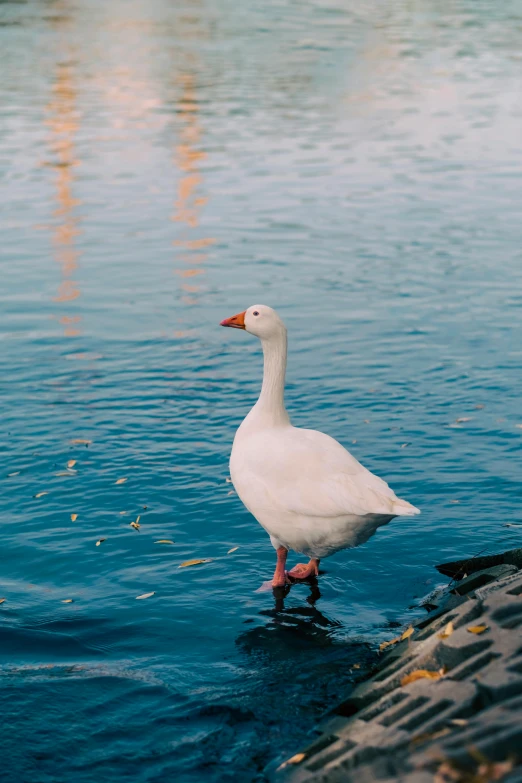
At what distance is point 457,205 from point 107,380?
423 inches

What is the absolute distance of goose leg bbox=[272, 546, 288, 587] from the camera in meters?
8.92

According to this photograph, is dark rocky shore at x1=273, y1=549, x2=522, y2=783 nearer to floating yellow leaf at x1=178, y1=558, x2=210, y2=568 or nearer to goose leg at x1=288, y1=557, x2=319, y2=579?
goose leg at x1=288, y1=557, x2=319, y2=579

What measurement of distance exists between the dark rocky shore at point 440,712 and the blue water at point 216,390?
1.86 ft

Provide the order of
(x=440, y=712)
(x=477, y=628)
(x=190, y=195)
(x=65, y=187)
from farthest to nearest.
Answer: (x=65, y=187) → (x=190, y=195) → (x=477, y=628) → (x=440, y=712)

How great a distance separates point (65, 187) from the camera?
2416 centimetres

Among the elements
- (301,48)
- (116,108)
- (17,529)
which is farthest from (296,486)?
(301,48)

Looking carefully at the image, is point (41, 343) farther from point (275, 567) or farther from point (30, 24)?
point (30, 24)

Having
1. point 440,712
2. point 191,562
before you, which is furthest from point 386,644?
point 440,712

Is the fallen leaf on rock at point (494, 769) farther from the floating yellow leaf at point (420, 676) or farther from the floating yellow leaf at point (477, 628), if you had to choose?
the floating yellow leaf at point (477, 628)

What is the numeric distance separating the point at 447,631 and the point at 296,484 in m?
2.13

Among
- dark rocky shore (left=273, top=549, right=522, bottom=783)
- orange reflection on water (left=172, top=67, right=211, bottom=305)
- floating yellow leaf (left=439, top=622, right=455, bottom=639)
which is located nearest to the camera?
dark rocky shore (left=273, top=549, right=522, bottom=783)

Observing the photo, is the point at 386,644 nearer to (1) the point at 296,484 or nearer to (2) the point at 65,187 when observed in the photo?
(1) the point at 296,484

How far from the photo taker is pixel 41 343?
1515 cm

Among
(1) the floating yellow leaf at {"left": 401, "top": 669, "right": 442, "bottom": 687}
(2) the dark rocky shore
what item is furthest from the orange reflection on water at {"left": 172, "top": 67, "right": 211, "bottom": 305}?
(1) the floating yellow leaf at {"left": 401, "top": 669, "right": 442, "bottom": 687}
